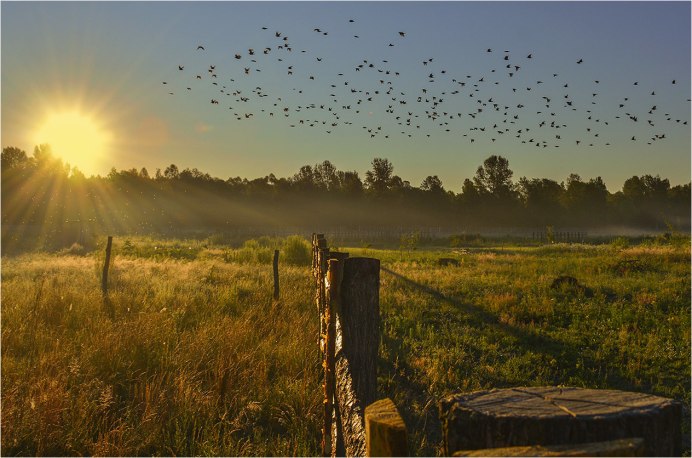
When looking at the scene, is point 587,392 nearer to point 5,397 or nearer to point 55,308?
point 5,397

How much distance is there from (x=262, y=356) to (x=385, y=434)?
19.2 feet

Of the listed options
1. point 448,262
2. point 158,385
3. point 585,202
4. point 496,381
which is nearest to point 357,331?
point 158,385

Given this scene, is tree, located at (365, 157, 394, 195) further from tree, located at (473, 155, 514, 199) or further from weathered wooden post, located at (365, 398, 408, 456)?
weathered wooden post, located at (365, 398, 408, 456)

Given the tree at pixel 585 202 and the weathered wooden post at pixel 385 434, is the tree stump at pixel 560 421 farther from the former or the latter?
the tree at pixel 585 202

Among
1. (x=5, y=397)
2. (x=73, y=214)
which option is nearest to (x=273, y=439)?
(x=5, y=397)

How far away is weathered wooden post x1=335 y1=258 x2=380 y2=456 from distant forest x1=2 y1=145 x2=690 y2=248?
76.2 metres

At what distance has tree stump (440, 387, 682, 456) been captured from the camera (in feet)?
4.74

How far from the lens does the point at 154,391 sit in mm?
5793

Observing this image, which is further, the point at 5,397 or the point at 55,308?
the point at 55,308

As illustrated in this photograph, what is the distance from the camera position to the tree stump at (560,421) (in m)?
1.45

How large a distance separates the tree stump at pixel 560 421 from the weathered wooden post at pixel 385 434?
0.14 meters

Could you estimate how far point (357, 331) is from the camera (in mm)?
4020

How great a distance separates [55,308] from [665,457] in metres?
11.0

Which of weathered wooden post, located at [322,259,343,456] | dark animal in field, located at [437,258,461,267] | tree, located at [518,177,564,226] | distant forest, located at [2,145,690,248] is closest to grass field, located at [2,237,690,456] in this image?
weathered wooden post, located at [322,259,343,456]
